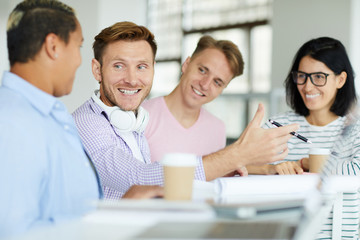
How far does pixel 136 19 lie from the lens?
5.18 metres

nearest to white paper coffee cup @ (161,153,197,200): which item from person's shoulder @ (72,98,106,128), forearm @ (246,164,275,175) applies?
person's shoulder @ (72,98,106,128)

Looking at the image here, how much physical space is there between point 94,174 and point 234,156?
0.49 m

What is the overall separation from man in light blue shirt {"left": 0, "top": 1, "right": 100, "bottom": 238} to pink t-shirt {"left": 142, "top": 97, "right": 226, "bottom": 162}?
1.28 m

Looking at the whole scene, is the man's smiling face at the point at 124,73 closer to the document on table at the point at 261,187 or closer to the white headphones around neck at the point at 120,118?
the white headphones around neck at the point at 120,118

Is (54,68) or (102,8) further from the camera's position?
(102,8)

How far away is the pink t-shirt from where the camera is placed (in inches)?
97.9

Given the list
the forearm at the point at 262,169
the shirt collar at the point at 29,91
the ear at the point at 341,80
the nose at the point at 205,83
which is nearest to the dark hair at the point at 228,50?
the nose at the point at 205,83

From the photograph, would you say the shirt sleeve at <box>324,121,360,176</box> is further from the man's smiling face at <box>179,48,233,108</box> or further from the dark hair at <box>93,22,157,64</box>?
the dark hair at <box>93,22,157,64</box>

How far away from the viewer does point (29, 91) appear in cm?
107

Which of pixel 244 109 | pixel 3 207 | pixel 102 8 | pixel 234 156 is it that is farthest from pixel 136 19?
pixel 3 207

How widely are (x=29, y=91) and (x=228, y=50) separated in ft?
5.74

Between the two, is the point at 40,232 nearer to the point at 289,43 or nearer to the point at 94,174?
the point at 94,174

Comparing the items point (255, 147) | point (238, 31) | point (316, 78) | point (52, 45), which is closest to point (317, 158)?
point (255, 147)

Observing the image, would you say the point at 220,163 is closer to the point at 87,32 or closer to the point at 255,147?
the point at 255,147
